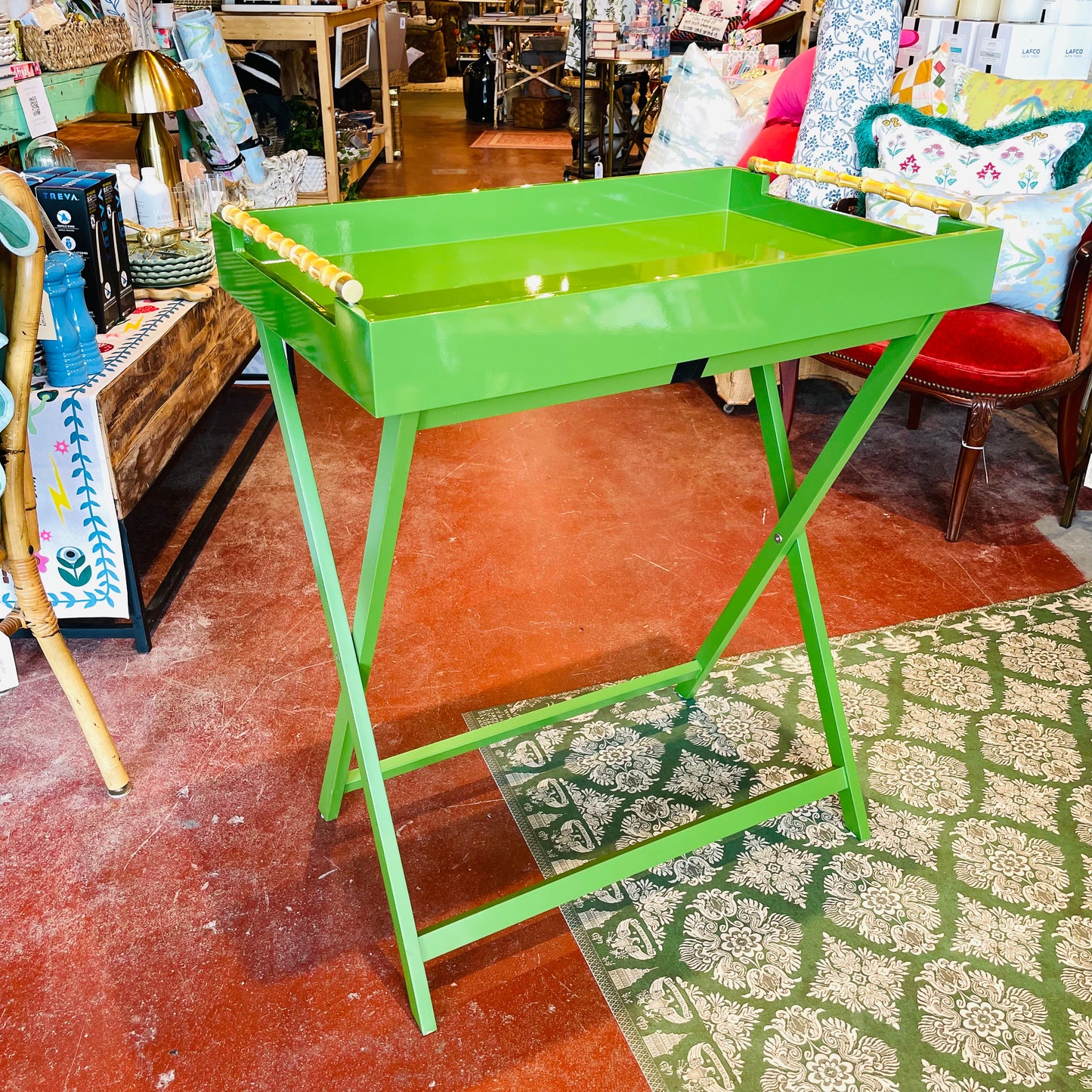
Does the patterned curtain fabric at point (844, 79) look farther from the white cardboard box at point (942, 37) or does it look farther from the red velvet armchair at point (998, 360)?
the white cardboard box at point (942, 37)

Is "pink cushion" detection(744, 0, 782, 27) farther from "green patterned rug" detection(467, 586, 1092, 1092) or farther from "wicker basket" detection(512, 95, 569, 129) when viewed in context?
"green patterned rug" detection(467, 586, 1092, 1092)

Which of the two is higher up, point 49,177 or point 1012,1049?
point 49,177

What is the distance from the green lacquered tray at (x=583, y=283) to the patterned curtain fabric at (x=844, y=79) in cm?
149

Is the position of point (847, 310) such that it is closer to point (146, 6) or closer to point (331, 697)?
point (331, 697)

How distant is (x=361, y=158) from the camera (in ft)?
19.6

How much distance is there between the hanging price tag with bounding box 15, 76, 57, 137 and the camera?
2.36 m

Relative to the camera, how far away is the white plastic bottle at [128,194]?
2.70 meters

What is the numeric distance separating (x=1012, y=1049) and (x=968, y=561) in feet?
4.87

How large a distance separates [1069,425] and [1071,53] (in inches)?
70.4

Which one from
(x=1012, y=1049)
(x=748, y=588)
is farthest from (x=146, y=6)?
(x=1012, y=1049)

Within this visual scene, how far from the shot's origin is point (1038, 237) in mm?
2664

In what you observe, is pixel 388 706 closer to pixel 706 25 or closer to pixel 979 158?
pixel 979 158

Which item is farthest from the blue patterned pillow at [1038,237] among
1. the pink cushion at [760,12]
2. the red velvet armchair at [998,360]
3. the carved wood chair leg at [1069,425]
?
the pink cushion at [760,12]

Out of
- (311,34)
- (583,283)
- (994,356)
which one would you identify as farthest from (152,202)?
(311,34)
